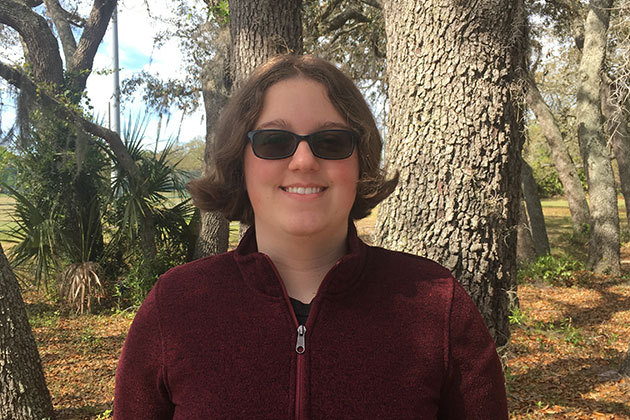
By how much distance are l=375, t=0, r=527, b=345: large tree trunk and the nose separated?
164 centimetres

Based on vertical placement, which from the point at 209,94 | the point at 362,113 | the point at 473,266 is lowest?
the point at 473,266

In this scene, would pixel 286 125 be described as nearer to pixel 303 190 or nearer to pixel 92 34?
pixel 303 190

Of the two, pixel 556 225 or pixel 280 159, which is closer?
pixel 280 159

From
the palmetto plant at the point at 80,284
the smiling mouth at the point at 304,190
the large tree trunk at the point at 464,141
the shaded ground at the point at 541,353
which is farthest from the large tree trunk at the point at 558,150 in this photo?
the smiling mouth at the point at 304,190

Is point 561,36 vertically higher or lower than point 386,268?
higher

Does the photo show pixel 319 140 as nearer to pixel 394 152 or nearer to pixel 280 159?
pixel 280 159

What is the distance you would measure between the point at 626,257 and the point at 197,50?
11.6m

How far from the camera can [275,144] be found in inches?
53.6

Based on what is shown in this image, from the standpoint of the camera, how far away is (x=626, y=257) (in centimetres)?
1294

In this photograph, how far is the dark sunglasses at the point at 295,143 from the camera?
1.35m

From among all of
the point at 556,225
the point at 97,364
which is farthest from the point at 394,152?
the point at 556,225

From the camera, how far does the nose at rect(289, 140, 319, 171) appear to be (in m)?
1.32

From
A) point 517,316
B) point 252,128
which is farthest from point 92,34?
point 252,128

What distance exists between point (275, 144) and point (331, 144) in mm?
150
